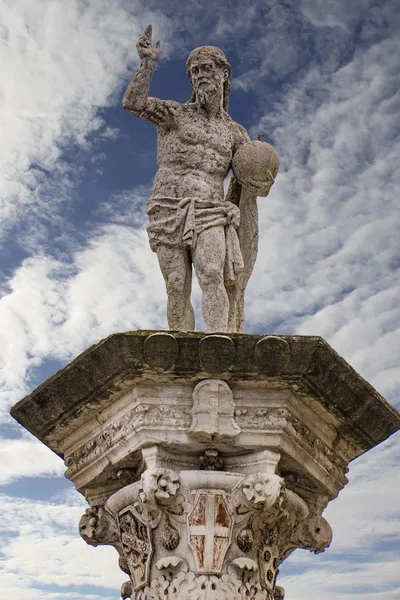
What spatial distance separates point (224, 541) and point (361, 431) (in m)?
1.57

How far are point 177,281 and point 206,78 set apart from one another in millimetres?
2057

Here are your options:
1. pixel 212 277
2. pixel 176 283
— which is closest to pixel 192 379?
pixel 212 277

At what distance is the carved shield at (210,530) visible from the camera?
6125 mm

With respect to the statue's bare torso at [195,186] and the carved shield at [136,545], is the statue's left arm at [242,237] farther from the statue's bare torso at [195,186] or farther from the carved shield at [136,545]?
the carved shield at [136,545]

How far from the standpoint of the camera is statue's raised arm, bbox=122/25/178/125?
7.95 metres

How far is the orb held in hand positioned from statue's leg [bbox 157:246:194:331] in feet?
2.96

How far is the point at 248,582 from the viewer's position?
20.5ft

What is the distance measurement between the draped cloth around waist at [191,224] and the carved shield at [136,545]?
2.27 meters

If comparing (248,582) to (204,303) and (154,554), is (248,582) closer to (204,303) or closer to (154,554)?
Result: (154,554)

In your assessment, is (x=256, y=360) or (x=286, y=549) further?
(x=286, y=549)

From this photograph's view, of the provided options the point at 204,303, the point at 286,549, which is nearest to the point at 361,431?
the point at 286,549

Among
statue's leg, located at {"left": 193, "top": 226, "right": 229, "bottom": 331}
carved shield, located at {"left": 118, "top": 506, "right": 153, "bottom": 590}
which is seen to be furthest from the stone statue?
carved shield, located at {"left": 118, "top": 506, "right": 153, "bottom": 590}

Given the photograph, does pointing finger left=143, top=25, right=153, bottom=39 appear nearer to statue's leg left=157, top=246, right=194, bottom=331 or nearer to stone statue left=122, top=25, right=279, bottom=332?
stone statue left=122, top=25, right=279, bottom=332

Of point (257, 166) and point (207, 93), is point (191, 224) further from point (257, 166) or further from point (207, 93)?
point (207, 93)
